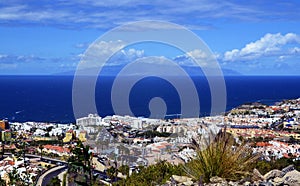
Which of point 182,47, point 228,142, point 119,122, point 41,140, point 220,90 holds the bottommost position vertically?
Answer: point 41,140

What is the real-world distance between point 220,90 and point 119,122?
11.4m

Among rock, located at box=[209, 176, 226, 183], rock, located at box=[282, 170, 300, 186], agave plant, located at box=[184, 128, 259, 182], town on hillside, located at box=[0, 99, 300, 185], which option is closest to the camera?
rock, located at box=[282, 170, 300, 186]

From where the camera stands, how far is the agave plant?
3.77m

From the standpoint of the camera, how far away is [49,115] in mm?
47875

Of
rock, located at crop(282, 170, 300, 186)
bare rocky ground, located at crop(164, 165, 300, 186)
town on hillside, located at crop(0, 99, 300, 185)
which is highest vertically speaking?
rock, located at crop(282, 170, 300, 186)

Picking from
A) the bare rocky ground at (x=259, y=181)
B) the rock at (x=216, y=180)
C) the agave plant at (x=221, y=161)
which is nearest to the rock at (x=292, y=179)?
the bare rocky ground at (x=259, y=181)

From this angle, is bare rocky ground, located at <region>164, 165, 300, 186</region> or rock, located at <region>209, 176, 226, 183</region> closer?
bare rocky ground, located at <region>164, 165, 300, 186</region>

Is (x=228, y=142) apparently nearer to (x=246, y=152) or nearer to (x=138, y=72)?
(x=246, y=152)

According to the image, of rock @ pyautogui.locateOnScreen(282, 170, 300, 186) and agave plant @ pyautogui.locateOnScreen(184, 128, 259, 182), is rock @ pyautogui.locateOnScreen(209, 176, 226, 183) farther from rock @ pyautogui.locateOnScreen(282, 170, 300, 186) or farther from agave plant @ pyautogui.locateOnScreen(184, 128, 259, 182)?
rock @ pyautogui.locateOnScreen(282, 170, 300, 186)

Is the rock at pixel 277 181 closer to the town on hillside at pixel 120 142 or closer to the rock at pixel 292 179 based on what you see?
the rock at pixel 292 179

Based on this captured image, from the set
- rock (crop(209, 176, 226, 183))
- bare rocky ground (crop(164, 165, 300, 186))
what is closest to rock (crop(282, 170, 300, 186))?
bare rocky ground (crop(164, 165, 300, 186))

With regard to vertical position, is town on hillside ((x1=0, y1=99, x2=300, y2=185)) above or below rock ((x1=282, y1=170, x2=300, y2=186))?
below

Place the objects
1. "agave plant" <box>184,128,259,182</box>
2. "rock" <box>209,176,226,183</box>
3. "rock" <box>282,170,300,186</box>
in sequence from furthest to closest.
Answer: "agave plant" <box>184,128,259,182</box>
"rock" <box>209,176,226,183</box>
"rock" <box>282,170,300,186</box>

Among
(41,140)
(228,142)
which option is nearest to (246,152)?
(228,142)
